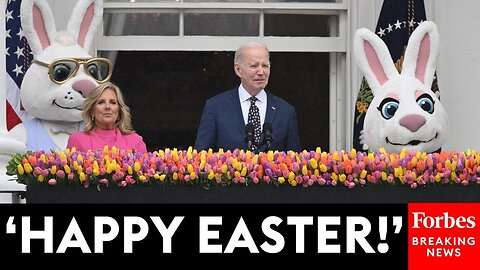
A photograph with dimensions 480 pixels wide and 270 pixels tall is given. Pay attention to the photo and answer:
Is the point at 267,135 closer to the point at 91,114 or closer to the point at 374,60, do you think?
the point at 91,114

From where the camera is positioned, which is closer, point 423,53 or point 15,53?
point 423,53

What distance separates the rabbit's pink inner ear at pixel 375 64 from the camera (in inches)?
333

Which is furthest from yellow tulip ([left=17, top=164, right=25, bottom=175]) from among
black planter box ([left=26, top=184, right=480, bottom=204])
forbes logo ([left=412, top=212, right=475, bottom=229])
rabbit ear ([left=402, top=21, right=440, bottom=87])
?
rabbit ear ([left=402, top=21, right=440, bottom=87])

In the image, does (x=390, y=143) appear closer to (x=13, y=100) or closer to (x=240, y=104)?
(x=240, y=104)

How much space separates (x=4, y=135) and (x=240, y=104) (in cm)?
123

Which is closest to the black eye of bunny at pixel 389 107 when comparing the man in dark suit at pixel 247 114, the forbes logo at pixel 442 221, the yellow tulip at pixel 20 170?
the man in dark suit at pixel 247 114

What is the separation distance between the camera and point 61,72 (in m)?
8.63

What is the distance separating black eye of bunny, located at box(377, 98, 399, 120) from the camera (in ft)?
27.1

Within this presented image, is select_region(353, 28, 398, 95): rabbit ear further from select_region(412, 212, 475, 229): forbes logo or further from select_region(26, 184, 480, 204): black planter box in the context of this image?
select_region(412, 212, 475, 229): forbes logo

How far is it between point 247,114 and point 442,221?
1958 millimetres

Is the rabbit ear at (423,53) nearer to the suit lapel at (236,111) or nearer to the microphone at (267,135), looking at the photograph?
the suit lapel at (236,111)

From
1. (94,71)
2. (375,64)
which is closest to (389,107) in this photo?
(375,64)

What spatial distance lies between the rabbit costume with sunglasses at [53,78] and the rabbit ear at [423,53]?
178cm

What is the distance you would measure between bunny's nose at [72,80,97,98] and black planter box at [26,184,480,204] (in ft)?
9.56
